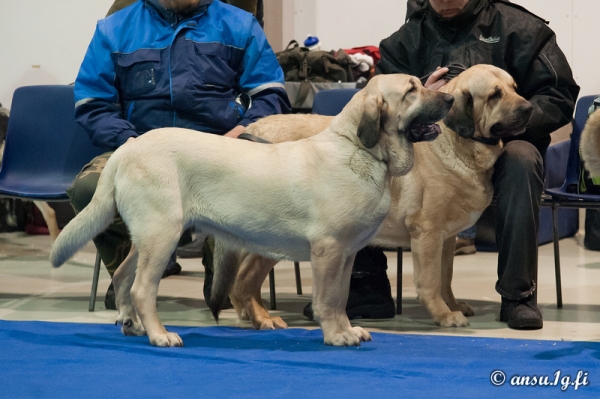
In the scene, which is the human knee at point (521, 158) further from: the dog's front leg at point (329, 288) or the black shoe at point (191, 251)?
the black shoe at point (191, 251)

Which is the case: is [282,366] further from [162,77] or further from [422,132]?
[162,77]

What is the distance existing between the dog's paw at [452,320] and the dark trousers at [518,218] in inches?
9.2

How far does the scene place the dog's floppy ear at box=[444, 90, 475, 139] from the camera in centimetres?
371

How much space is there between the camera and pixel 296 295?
4.78 m

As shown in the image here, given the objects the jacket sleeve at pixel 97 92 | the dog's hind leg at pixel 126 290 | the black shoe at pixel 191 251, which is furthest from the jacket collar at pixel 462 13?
the black shoe at pixel 191 251

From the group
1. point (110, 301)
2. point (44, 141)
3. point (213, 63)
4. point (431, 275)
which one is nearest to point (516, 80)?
point (431, 275)

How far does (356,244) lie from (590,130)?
3.31 ft

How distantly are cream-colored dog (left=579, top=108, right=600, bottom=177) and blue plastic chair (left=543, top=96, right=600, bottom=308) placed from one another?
0.92 meters

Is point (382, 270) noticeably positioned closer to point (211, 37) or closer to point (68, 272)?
point (211, 37)

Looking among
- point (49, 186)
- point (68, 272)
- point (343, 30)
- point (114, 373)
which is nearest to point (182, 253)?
point (68, 272)

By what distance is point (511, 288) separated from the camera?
3779mm

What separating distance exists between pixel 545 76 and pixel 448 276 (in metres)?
1.10

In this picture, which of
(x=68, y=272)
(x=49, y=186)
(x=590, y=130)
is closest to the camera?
(x=590, y=130)

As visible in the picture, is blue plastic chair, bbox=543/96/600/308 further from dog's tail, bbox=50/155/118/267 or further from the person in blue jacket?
dog's tail, bbox=50/155/118/267
